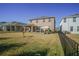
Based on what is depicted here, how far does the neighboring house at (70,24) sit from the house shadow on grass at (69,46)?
114 millimetres

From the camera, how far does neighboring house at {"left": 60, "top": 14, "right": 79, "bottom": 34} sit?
4363 millimetres

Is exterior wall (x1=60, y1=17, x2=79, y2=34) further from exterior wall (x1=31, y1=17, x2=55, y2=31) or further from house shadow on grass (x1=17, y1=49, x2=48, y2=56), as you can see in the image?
house shadow on grass (x1=17, y1=49, x2=48, y2=56)

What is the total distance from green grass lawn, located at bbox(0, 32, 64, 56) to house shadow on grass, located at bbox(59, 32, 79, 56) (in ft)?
0.19

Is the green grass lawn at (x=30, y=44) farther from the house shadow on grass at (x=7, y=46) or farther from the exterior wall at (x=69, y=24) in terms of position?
the exterior wall at (x=69, y=24)

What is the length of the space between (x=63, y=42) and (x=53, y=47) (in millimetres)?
165

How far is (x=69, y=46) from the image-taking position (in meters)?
4.40

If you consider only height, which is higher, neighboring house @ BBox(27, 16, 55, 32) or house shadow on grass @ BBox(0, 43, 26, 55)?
neighboring house @ BBox(27, 16, 55, 32)

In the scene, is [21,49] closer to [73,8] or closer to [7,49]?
[7,49]

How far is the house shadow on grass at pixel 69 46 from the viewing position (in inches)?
172

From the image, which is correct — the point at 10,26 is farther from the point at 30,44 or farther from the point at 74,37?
the point at 74,37

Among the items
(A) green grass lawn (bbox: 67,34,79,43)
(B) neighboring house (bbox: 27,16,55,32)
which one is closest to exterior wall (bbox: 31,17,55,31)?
(B) neighboring house (bbox: 27,16,55,32)

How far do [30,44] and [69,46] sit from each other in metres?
0.58

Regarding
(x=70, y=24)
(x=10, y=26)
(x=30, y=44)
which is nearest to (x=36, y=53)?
(x=30, y=44)

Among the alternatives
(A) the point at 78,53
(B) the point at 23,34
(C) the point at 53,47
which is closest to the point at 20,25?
(B) the point at 23,34
